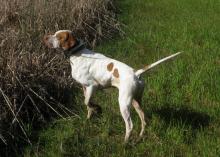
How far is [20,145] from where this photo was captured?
553cm

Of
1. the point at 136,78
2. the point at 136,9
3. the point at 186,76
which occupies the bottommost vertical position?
the point at 136,9

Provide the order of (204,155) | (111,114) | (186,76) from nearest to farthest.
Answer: (204,155) → (111,114) → (186,76)

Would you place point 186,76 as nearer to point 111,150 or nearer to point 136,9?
point 111,150

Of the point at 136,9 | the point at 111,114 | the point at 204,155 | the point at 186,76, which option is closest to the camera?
the point at 204,155

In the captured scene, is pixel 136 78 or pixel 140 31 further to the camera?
pixel 140 31

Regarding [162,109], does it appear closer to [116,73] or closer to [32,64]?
[116,73]

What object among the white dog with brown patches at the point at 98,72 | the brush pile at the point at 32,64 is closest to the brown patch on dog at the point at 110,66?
the white dog with brown patches at the point at 98,72

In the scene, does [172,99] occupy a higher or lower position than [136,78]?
lower

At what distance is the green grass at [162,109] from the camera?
17.6 ft

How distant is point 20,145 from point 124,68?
4.49 feet

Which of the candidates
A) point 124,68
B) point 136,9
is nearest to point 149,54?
point 124,68

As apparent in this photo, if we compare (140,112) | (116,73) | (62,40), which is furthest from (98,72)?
(140,112)

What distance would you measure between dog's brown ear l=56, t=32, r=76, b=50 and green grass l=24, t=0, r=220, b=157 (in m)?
0.90

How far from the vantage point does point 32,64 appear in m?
6.40
